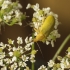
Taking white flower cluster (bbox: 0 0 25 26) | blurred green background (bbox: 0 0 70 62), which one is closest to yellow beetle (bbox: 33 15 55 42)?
white flower cluster (bbox: 0 0 25 26)

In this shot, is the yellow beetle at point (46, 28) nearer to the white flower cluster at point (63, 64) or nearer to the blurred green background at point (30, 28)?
the white flower cluster at point (63, 64)

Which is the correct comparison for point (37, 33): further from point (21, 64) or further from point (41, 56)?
point (41, 56)

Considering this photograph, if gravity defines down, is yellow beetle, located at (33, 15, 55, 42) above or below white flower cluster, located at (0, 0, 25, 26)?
below

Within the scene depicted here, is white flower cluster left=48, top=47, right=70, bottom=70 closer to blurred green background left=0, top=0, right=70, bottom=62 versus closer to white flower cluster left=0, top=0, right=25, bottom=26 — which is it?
white flower cluster left=0, top=0, right=25, bottom=26

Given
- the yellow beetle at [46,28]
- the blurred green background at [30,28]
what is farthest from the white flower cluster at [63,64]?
the blurred green background at [30,28]

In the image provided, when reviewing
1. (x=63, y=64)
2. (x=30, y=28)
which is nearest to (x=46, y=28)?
(x=63, y=64)

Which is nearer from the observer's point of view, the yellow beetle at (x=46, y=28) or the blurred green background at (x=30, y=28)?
the yellow beetle at (x=46, y=28)

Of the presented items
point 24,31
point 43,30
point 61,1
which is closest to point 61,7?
point 61,1

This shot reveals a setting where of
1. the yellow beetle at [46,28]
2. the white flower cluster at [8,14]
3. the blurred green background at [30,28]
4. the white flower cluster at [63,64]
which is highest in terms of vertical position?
the blurred green background at [30,28]

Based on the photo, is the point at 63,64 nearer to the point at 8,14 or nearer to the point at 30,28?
the point at 8,14
